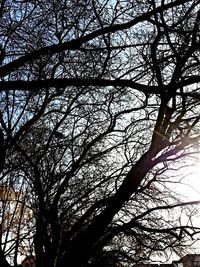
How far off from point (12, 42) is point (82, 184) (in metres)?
5.63

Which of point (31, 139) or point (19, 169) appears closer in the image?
point (19, 169)

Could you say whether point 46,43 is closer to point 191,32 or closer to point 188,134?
point 191,32

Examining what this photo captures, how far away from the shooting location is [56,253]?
832 cm

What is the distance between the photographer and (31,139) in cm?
920

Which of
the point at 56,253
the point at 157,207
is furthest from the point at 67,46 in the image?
the point at 157,207

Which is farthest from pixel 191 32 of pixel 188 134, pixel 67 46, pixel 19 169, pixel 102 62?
pixel 19 169

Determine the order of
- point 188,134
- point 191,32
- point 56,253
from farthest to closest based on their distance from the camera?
point 56,253, point 188,134, point 191,32

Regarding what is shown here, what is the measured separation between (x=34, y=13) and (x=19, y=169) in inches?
142

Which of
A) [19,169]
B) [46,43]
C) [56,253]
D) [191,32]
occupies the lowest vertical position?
[56,253]

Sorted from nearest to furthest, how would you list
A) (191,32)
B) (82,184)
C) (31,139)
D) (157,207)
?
(191,32) → (31,139) → (157,207) → (82,184)

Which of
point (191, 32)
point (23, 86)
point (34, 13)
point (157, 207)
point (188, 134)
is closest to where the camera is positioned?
point (23, 86)

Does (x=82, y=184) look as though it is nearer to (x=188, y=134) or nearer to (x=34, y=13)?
(x=188, y=134)

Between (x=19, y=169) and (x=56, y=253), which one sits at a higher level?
(x=19, y=169)

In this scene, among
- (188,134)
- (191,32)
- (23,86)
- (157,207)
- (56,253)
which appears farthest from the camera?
(157,207)
